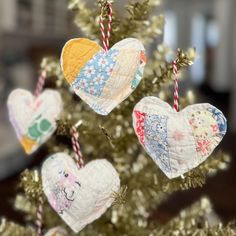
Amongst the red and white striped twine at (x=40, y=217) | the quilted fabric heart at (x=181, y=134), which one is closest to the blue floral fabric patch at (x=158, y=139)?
the quilted fabric heart at (x=181, y=134)

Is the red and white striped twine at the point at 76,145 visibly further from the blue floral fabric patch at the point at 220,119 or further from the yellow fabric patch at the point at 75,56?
the blue floral fabric patch at the point at 220,119

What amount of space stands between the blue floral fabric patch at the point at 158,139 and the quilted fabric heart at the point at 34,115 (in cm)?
20

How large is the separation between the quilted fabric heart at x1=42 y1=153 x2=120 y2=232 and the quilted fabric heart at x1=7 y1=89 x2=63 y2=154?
3.4 inches

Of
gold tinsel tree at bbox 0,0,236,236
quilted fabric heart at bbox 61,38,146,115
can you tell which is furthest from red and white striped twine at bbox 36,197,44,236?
quilted fabric heart at bbox 61,38,146,115

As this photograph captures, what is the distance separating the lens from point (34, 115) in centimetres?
63

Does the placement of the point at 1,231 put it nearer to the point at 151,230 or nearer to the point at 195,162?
the point at 151,230

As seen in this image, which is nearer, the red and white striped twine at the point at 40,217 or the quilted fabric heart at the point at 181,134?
the quilted fabric heart at the point at 181,134

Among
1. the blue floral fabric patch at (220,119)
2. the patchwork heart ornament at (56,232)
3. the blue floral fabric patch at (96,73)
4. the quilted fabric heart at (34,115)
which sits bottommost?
the patchwork heart ornament at (56,232)

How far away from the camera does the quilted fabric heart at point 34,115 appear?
0.63 meters

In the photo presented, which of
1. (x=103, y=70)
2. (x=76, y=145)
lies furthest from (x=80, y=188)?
(x=103, y=70)

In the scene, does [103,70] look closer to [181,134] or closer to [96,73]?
[96,73]

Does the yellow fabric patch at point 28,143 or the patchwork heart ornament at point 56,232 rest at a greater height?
the yellow fabric patch at point 28,143

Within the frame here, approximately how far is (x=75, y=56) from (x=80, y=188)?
0.19m

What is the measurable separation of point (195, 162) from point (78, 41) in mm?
237
